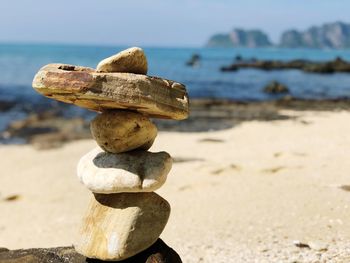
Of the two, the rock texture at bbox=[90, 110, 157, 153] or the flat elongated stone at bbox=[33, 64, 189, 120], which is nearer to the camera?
the flat elongated stone at bbox=[33, 64, 189, 120]

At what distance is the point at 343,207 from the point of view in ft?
27.5

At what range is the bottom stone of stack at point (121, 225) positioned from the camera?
16.3ft

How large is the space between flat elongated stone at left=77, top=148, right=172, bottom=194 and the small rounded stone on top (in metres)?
0.88

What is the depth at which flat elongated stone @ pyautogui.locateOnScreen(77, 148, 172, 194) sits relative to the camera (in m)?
4.92

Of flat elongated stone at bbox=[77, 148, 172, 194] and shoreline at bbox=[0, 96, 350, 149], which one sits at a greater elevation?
flat elongated stone at bbox=[77, 148, 172, 194]

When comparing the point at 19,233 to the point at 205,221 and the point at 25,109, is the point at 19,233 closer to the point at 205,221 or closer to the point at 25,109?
the point at 205,221

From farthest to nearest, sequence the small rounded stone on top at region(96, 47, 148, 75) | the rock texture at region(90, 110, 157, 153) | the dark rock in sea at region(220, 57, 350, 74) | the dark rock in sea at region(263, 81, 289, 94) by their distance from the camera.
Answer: the dark rock in sea at region(220, 57, 350, 74) < the dark rock in sea at region(263, 81, 289, 94) < the rock texture at region(90, 110, 157, 153) < the small rounded stone on top at region(96, 47, 148, 75)

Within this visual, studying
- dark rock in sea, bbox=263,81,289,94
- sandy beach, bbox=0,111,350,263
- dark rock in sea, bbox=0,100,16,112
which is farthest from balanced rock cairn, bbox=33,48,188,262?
dark rock in sea, bbox=263,81,289,94

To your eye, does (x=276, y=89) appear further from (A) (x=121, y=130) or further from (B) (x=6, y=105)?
(A) (x=121, y=130)

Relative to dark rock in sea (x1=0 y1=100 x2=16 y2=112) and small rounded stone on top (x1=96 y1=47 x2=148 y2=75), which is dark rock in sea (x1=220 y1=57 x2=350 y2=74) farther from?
small rounded stone on top (x1=96 y1=47 x2=148 y2=75)

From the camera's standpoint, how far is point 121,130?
16.6ft

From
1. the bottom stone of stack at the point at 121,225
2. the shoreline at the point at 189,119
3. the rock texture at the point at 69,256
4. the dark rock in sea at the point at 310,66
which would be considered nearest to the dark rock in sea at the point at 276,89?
the shoreline at the point at 189,119

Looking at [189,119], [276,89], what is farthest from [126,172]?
[276,89]

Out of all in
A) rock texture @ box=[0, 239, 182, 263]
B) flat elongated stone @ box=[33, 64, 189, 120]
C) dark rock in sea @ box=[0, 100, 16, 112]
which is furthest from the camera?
dark rock in sea @ box=[0, 100, 16, 112]
